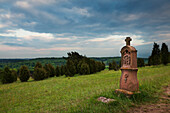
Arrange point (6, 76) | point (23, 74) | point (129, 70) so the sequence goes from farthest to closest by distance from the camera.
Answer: point (6, 76) < point (23, 74) < point (129, 70)

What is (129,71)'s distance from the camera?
7.04 metres

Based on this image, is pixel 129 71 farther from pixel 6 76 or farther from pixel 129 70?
pixel 6 76

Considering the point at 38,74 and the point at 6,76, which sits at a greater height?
the point at 38,74

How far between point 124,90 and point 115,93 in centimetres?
68

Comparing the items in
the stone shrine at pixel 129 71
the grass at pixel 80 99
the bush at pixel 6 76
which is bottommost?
the bush at pixel 6 76

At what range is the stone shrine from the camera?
22.6ft

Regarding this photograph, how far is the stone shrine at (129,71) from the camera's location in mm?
6902

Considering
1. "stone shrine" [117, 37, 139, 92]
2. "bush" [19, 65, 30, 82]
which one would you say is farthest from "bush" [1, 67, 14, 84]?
"stone shrine" [117, 37, 139, 92]

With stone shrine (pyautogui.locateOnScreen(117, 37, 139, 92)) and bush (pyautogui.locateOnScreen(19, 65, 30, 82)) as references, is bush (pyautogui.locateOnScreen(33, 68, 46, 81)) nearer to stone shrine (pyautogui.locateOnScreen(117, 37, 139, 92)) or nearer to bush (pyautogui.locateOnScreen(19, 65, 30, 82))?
bush (pyautogui.locateOnScreen(19, 65, 30, 82))

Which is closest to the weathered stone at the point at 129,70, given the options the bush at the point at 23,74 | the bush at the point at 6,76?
the bush at the point at 23,74

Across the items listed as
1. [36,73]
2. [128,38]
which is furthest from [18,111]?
[36,73]

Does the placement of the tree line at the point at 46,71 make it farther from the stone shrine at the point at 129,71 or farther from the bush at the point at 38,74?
the stone shrine at the point at 129,71

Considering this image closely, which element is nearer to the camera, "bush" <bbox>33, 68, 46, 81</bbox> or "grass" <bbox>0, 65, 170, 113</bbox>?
"grass" <bbox>0, 65, 170, 113</bbox>

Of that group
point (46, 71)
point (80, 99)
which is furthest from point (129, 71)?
point (46, 71)
